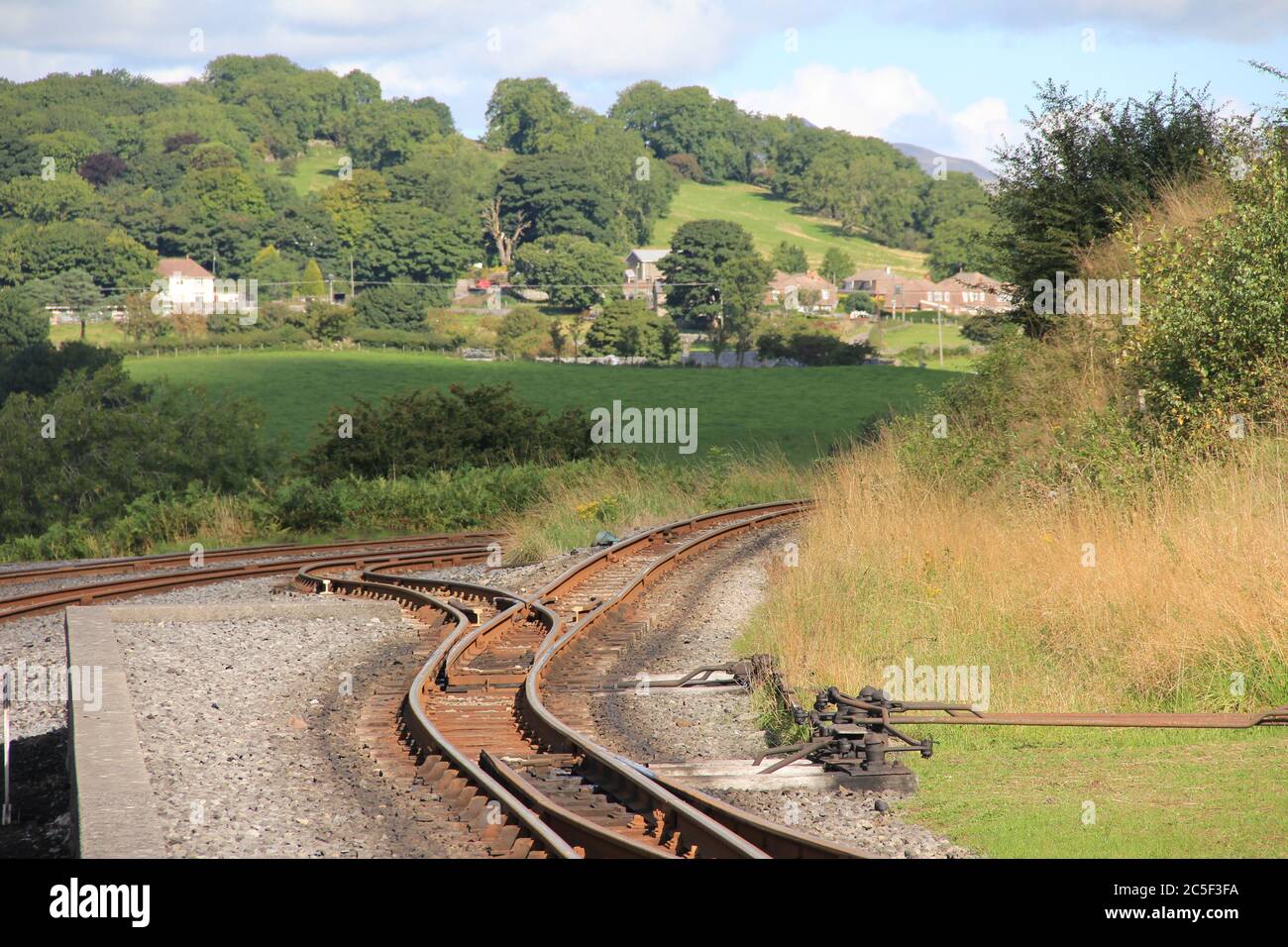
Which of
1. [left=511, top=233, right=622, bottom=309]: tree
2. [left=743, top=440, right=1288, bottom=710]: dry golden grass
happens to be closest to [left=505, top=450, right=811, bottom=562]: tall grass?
[left=743, top=440, right=1288, bottom=710]: dry golden grass

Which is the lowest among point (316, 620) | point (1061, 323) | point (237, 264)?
point (316, 620)

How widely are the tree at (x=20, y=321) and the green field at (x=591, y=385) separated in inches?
390

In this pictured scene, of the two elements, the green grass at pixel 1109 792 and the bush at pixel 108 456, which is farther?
the bush at pixel 108 456

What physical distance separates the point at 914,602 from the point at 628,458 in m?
19.0

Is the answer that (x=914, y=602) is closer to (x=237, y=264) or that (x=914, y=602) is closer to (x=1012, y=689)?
(x=1012, y=689)

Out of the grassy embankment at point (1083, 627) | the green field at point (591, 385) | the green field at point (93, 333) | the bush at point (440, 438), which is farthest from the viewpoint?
the green field at point (93, 333)

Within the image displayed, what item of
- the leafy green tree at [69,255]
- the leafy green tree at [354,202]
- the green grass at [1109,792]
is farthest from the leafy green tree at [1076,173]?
the leafy green tree at [354,202]

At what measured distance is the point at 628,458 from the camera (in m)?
30.3

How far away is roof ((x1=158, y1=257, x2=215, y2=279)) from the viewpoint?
5960 inches

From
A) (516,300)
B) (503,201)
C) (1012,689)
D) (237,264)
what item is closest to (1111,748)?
(1012,689)

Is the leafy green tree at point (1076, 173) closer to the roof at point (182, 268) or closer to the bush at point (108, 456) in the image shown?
the bush at point (108, 456)

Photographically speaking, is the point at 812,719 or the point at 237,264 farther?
the point at 237,264

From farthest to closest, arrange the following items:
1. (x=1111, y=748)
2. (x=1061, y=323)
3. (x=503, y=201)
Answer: (x=503, y=201) < (x=1061, y=323) < (x=1111, y=748)

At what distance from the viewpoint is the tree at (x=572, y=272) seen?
154 meters
